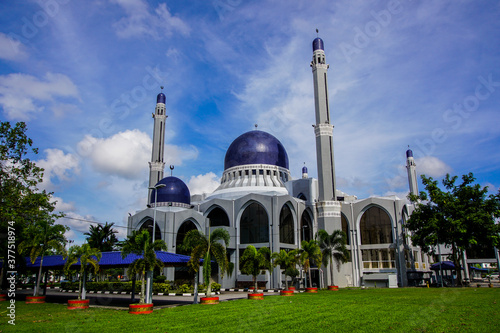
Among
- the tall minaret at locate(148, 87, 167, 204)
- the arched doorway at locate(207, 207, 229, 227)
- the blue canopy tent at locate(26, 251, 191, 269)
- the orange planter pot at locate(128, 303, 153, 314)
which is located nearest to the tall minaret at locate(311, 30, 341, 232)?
the arched doorway at locate(207, 207, 229, 227)

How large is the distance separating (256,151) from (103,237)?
2522 centimetres

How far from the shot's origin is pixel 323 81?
48.9m

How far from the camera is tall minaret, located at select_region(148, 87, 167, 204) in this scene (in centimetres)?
5934

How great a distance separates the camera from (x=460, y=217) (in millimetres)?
38719

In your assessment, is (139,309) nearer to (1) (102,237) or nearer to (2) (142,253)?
(2) (142,253)

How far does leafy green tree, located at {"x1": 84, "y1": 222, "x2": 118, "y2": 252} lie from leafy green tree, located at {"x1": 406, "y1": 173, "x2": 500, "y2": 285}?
39.3 metres

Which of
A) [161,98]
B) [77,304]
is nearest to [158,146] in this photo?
[161,98]

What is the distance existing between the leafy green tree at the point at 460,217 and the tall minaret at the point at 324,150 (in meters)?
9.50

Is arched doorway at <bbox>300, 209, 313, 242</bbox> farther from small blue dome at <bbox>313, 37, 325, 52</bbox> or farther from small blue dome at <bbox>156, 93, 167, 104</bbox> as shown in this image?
small blue dome at <bbox>156, 93, 167, 104</bbox>


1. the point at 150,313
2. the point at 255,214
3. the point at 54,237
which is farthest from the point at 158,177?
the point at 150,313

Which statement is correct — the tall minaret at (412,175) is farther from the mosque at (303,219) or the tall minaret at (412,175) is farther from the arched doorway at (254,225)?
the arched doorway at (254,225)

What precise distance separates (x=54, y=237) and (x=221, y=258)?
38.2ft

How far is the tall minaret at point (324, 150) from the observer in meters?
45.4

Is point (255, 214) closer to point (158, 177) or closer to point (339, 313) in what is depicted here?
point (158, 177)
